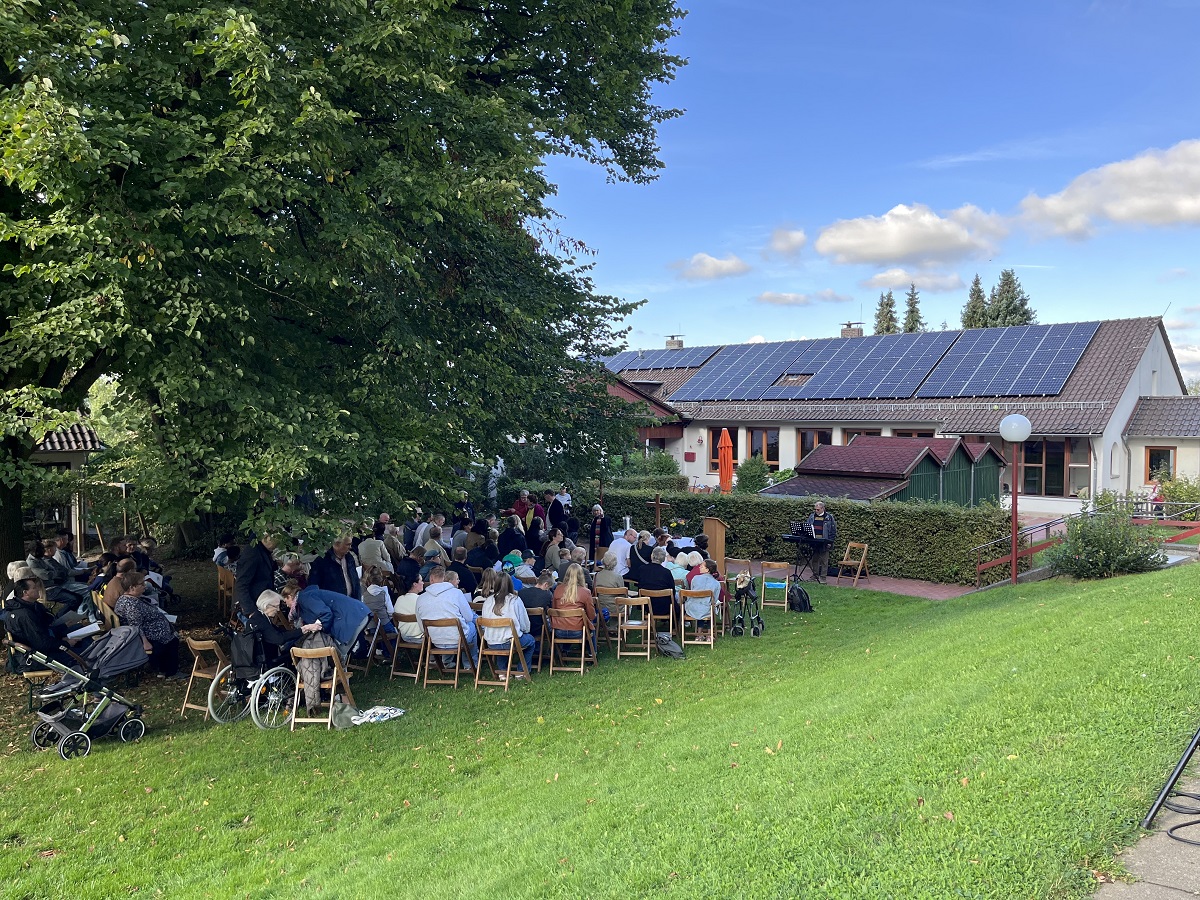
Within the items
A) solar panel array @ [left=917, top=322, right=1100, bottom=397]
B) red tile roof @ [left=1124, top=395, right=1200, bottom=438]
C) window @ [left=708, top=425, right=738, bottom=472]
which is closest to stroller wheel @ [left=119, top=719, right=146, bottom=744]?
solar panel array @ [left=917, top=322, right=1100, bottom=397]

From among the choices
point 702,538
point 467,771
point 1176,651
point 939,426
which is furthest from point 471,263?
point 939,426

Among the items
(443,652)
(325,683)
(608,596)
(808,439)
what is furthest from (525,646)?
(808,439)

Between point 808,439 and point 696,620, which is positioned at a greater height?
point 808,439

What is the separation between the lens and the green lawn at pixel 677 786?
13.6ft

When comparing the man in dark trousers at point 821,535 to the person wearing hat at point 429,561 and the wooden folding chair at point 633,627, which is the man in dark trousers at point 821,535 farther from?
the person wearing hat at point 429,561

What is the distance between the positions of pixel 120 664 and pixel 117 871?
3.52m

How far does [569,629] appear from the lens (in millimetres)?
10047

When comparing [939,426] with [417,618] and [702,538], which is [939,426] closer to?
[702,538]

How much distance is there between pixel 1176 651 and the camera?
7.03 meters

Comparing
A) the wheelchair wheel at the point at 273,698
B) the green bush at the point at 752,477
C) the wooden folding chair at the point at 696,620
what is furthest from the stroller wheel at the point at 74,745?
the green bush at the point at 752,477

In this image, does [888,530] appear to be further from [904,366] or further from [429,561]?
[904,366]

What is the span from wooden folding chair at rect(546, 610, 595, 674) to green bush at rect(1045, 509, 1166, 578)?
9227 mm

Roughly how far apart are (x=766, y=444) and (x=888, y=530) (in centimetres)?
1619

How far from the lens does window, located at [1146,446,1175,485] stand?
2586cm
